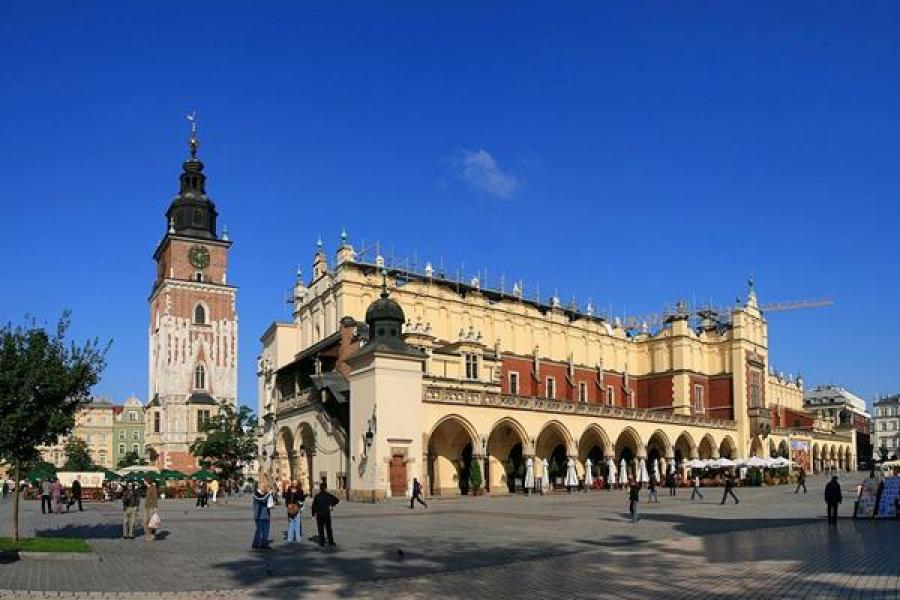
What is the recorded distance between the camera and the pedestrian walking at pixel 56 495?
36.8 meters

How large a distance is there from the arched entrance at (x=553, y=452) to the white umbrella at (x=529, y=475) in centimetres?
465

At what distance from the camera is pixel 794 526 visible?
81.8 ft

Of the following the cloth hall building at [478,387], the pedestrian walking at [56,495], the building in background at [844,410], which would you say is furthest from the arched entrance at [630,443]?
the building in background at [844,410]

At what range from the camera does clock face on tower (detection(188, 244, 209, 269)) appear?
8894 centimetres

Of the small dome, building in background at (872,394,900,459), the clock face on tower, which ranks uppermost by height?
the clock face on tower

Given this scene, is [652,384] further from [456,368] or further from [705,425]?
[456,368]

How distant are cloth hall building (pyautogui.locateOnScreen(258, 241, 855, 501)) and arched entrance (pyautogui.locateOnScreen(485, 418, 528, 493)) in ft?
0.30

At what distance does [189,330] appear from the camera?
8706 centimetres

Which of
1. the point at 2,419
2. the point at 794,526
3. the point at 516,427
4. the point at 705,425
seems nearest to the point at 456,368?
the point at 516,427

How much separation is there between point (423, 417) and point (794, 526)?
71.8 feet

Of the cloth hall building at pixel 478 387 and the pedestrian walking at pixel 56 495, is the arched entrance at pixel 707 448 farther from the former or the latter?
the pedestrian walking at pixel 56 495

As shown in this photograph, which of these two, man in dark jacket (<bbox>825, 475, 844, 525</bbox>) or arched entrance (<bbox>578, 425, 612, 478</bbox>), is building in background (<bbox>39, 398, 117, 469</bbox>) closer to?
arched entrance (<bbox>578, 425, 612, 478</bbox>)

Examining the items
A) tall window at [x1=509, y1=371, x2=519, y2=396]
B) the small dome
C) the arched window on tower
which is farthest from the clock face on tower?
the small dome

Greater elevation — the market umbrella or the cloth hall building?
the cloth hall building
